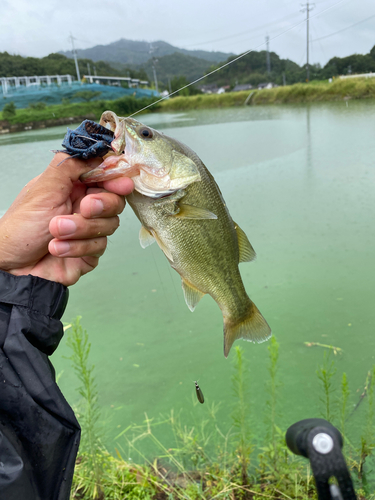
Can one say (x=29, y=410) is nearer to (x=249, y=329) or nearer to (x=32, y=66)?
(x=249, y=329)

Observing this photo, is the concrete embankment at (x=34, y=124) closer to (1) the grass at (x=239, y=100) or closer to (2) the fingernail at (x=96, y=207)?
(1) the grass at (x=239, y=100)

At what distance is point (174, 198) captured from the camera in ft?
4.16

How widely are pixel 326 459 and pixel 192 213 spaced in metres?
0.85

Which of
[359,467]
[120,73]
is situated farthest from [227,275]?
[120,73]

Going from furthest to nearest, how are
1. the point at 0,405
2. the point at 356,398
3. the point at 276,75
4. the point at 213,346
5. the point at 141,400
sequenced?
the point at 276,75, the point at 213,346, the point at 141,400, the point at 356,398, the point at 0,405

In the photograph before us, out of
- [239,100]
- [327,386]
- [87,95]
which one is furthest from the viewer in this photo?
[239,100]

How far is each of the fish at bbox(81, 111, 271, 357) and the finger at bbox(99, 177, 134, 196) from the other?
21mm

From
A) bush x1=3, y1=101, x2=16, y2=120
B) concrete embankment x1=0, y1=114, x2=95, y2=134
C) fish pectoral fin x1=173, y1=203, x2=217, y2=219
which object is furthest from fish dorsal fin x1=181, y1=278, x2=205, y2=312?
bush x1=3, y1=101, x2=16, y2=120

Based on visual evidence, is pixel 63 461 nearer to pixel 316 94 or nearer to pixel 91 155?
pixel 91 155

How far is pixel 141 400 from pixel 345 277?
95.4 inches

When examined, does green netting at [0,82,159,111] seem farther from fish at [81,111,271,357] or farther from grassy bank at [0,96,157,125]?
fish at [81,111,271,357]

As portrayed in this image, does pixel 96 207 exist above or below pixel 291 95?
below

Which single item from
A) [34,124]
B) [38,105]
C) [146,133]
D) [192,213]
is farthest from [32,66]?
[192,213]

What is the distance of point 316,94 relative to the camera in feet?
34.5
